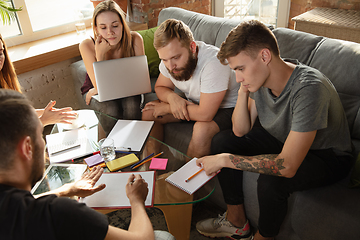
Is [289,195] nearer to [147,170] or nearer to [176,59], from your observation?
[147,170]

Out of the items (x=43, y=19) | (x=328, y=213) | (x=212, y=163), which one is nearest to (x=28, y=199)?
(x=212, y=163)

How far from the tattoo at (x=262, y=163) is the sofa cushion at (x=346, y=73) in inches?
24.6

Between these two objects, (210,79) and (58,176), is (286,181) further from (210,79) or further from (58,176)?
(58,176)

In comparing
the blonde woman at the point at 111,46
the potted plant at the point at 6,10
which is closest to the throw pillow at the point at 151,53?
the blonde woman at the point at 111,46

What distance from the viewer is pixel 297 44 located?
177cm

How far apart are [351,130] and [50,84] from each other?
247 centimetres

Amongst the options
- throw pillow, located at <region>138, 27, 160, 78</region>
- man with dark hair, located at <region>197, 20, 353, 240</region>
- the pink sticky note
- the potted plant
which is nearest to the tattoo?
man with dark hair, located at <region>197, 20, 353, 240</region>

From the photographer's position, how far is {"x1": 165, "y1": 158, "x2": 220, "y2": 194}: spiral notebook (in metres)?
Result: 1.21

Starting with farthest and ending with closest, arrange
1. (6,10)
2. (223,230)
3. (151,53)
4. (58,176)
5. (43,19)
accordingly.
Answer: (43,19), (151,53), (6,10), (223,230), (58,176)

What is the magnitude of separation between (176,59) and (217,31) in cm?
66

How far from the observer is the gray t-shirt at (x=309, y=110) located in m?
1.18

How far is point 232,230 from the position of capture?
153 centimetres

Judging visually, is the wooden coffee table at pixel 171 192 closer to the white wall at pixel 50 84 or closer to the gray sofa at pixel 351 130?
the gray sofa at pixel 351 130

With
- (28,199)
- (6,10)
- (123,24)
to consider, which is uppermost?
(6,10)
